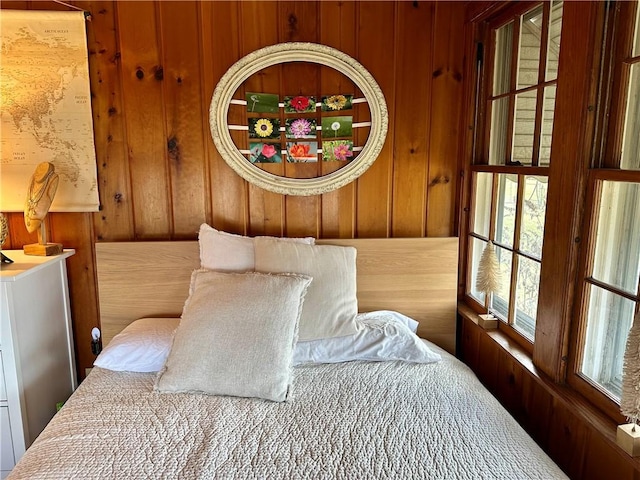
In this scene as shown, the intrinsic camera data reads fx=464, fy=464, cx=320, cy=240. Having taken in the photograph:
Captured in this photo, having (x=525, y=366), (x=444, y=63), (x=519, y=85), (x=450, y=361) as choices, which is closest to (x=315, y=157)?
(x=444, y=63)

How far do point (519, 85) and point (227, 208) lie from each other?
1.38 meters

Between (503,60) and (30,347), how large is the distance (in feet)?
7.62

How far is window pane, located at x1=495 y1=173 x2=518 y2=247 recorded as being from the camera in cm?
188

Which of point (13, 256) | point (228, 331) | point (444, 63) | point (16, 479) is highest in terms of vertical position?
point (444, 63)

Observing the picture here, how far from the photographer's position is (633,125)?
126cm

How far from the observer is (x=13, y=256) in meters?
2.08

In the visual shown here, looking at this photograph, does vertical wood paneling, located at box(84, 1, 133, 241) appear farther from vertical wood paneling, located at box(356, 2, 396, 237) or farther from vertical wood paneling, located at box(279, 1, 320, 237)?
vertical wood paneling, located at box(356, 2, 396, 237)

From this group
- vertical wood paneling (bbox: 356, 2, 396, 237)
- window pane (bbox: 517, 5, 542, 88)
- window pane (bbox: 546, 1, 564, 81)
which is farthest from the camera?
vertical wood paneling (bbox: 356, 2, 396, 237)

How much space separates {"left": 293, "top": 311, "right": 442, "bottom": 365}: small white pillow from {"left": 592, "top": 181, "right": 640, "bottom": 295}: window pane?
734mm

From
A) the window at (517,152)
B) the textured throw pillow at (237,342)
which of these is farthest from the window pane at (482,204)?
the textured throw pillow at (237,342)

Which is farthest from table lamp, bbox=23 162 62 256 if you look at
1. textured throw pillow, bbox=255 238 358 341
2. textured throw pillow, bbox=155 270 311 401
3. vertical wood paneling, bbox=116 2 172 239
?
textured throw pillow, bbox=255 238 358 341

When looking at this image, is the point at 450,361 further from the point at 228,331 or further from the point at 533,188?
the point at 228,331

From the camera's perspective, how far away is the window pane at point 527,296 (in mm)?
1729

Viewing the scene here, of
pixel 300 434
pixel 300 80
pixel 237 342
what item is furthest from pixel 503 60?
pixel 300 434
